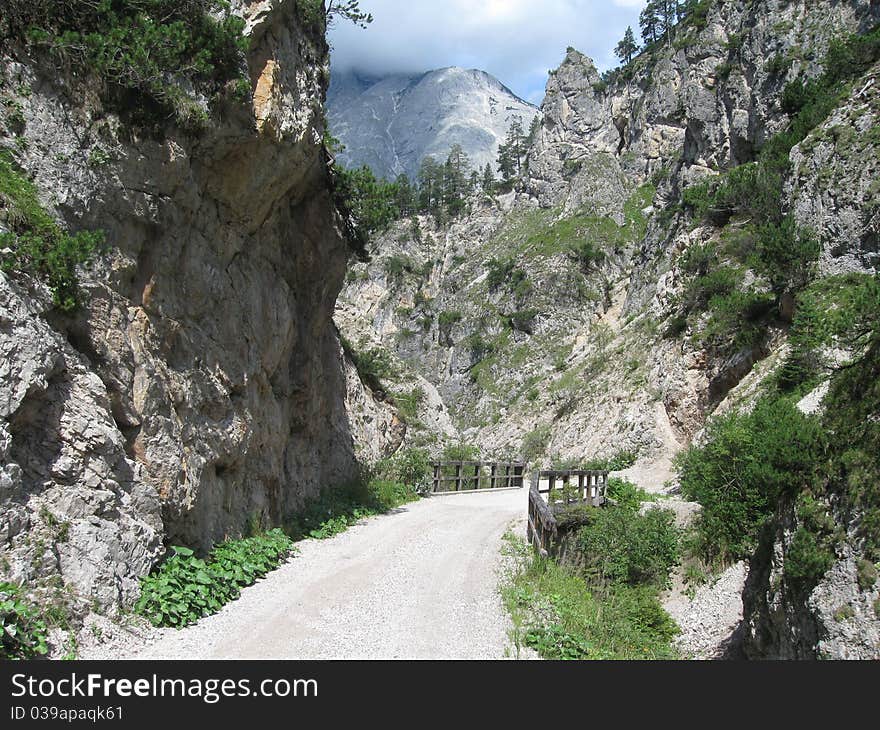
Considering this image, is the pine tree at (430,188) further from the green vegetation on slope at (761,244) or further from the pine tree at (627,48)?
the green vegetation on slope at (761,244)

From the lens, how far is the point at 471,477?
24094 millimetres

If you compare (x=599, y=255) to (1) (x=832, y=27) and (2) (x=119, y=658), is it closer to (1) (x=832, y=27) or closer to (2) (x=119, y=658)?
(1) (x=832, y=27)

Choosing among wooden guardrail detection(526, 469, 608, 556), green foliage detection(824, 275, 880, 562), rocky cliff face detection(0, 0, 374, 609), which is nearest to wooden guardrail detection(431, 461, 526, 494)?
wooden guardrail detection(526, 469, 608, 556)

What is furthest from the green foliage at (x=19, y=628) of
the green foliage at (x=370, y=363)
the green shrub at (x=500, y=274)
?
the green shrub at (x=500, y=274)

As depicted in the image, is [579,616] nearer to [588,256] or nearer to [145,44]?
[145,44]

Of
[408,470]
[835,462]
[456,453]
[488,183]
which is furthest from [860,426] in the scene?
[488,183]

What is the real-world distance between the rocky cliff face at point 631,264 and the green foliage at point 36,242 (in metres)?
9.09

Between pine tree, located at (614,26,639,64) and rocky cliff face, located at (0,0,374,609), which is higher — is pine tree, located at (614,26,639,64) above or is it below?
above

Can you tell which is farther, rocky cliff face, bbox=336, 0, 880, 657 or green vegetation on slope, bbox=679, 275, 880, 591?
rocky cliff face, bbox=336, 0, 880, 657

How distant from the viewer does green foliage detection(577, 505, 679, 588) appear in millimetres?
12172

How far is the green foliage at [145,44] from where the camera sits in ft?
27.1

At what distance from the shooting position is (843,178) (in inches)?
802

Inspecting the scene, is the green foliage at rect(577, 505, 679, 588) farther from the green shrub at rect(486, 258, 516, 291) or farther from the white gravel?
the green shrub at rect(486, 258, 516, 291)

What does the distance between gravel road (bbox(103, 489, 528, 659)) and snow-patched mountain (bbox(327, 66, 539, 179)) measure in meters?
148
